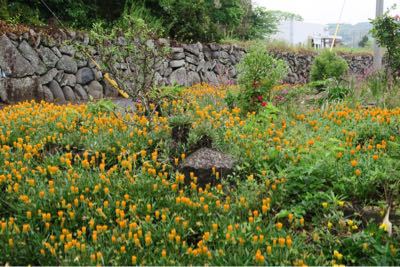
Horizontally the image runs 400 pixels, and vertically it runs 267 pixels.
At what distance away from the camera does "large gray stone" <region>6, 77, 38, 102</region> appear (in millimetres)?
9602

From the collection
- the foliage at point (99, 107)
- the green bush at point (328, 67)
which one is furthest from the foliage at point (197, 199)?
the green bush at point (328, 67)

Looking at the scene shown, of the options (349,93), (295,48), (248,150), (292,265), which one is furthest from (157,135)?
(295,48)

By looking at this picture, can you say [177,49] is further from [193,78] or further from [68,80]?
[68,80]

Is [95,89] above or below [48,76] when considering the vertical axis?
below

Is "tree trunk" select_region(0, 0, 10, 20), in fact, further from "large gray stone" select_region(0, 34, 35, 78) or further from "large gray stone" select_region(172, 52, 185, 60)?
"large gray stone" select_region(172, 52, 185, 60)

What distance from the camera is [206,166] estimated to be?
165 inches

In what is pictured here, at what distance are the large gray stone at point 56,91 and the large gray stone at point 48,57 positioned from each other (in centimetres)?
41

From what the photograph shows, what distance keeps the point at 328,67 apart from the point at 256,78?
273 inches

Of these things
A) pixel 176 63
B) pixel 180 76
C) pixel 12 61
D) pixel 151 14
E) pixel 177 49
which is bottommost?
pixel 180 76

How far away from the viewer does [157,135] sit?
5027 mm

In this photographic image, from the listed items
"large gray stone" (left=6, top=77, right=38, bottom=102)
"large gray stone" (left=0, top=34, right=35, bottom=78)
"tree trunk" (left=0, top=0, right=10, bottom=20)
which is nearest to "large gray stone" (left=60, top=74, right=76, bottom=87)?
"large gray stone" (left=6, top=77, right=38, bottom=102)

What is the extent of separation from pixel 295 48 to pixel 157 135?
15219 mm

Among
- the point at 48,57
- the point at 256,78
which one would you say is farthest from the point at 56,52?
the point at 256,78

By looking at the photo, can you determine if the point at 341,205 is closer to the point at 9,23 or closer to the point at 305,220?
the point at 305,220
